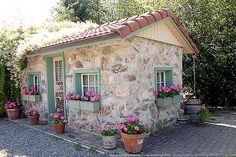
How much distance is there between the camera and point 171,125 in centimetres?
789

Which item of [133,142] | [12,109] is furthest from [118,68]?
[12,109]

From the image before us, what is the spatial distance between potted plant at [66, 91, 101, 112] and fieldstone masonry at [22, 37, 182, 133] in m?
0.18

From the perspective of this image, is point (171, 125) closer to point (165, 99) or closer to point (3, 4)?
point (165, 99)

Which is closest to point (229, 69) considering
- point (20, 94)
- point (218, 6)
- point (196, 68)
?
point (196, 68)

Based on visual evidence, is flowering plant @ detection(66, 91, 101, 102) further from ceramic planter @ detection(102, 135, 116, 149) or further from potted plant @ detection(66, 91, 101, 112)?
ceramic planter @ detection(102, 135, 116, 149)

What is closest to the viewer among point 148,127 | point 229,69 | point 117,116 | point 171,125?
point 117,116

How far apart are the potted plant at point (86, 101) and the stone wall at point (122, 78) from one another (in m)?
0.18

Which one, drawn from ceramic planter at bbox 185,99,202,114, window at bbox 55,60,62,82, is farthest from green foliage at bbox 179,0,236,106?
window at bbox 55,60,62,82

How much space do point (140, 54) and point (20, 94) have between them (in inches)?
236

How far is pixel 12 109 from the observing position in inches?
374

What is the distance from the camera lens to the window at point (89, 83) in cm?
690

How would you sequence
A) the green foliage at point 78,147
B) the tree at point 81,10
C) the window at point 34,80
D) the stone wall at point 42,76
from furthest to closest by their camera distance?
the tree at point 81,10
the window at point 34,80
the stone wall at point 42,76
the green foliage at point 78,147

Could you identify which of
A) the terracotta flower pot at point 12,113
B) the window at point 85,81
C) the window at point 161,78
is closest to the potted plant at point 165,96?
the window at point 161,78

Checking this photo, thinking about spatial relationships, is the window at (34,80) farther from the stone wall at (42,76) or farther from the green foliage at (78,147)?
the green foliage at (78,147)
